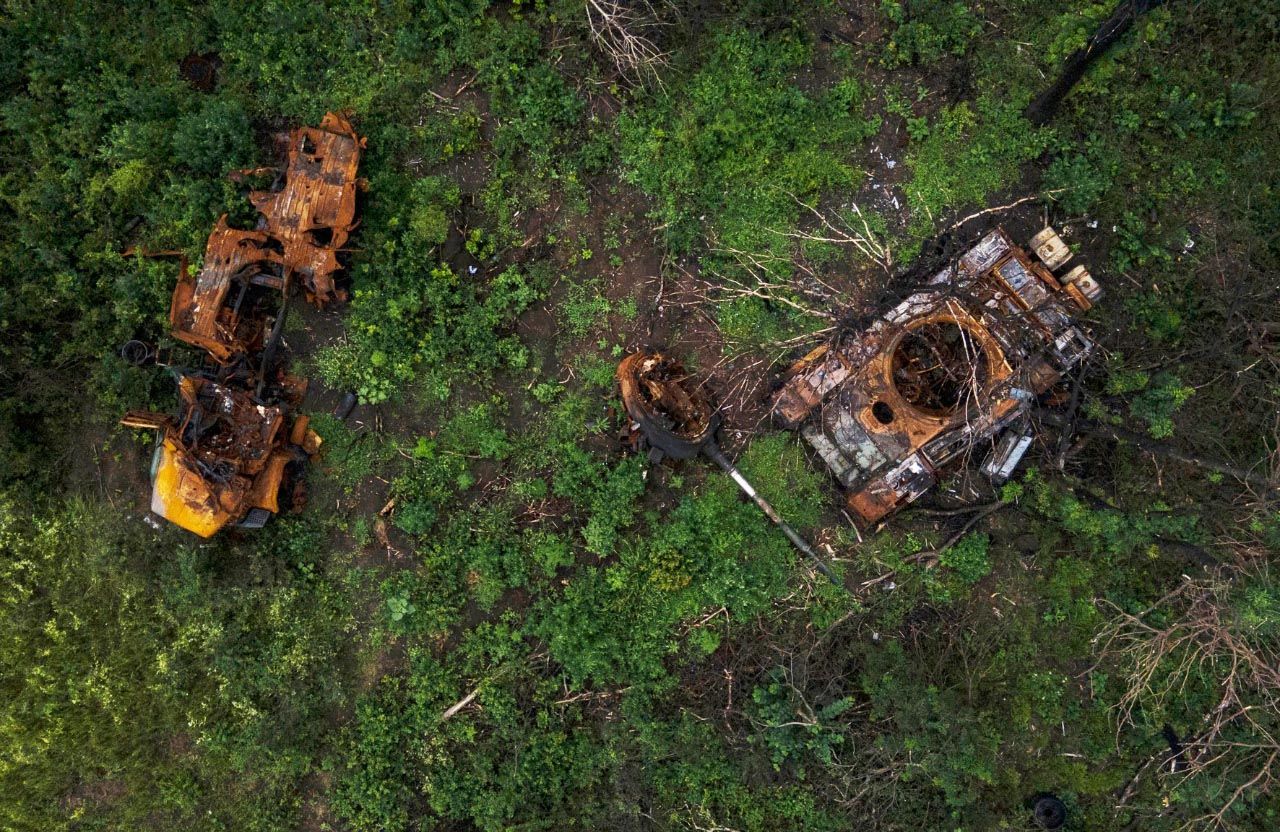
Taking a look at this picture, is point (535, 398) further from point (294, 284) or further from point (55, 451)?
point (55, 451)

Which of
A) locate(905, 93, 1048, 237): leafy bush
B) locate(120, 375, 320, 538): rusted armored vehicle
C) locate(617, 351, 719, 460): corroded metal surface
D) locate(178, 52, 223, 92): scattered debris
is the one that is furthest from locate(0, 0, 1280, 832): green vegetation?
locate(120, 375, 320, 538): rusted armored vehicle

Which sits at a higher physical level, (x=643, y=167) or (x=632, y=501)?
(x=643, y=167)

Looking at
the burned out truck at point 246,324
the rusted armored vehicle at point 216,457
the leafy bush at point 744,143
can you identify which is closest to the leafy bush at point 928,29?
the leafy bush at point 744,143

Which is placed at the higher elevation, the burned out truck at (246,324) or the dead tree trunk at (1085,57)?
the dead tree trunk at (1085,57)

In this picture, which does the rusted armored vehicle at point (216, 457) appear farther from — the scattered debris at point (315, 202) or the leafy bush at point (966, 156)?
the leafy bush at point (966, 156)

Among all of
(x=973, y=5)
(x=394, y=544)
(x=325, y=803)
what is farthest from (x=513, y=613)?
(x=973, y=5)

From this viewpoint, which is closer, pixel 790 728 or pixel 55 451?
pixel 790 728
